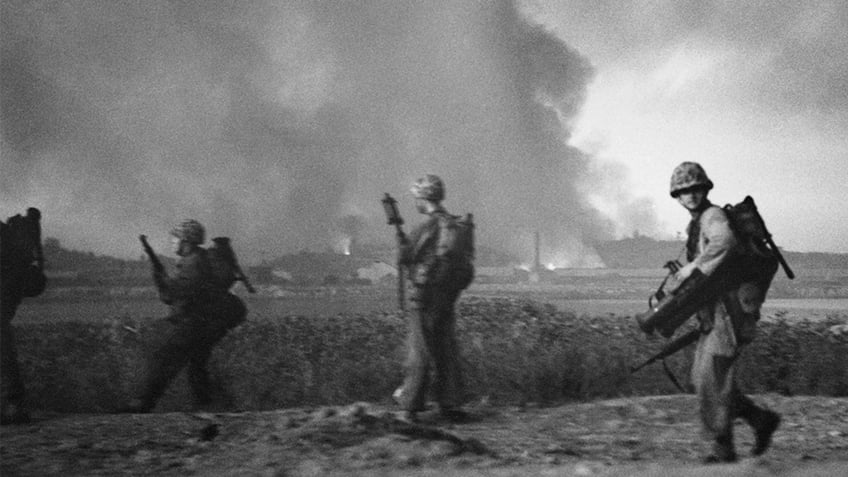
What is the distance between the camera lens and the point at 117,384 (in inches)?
374

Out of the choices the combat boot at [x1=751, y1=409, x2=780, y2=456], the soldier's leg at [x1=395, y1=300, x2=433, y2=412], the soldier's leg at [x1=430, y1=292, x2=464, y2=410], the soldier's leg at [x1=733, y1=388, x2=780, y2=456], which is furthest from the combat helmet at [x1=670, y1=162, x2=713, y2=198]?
the soldier's leg at [x1=395, y1=300, x2=433, y2=412]

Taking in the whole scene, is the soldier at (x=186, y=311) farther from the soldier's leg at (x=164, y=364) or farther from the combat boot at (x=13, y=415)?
the combat boot at (x=13, y=415)

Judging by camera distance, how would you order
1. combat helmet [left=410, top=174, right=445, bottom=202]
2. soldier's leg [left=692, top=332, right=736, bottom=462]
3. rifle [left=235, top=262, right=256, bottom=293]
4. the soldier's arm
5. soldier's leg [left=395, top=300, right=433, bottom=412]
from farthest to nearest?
rifle [left=235, top=262, right=256, bottom=293]
combat helmet [left=410, top=174, right=445, bottom=202]
soldier's leg [left=395, top=300, right=433, bottom=412]
soldier's leg [left=692, top=332, right=736, bottom=462]
the soldier's arm

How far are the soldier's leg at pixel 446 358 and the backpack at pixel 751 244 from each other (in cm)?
271

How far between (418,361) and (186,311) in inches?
101

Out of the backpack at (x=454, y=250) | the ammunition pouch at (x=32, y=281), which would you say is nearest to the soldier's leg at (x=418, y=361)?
the backpack at (x=454, y=250)

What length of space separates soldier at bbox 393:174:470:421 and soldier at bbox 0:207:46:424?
3260 mm

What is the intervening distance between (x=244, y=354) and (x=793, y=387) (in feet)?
24.1

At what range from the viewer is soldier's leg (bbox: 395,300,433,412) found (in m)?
7.21

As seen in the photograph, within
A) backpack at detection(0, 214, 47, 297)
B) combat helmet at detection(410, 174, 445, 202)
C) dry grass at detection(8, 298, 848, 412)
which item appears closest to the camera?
backpack at detection(0, 214, 47, 297)

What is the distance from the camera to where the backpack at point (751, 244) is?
18.0ft

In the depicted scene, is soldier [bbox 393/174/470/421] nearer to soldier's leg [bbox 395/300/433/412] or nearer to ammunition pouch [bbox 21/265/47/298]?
soldier's leg [bbox 395/300/433/412]

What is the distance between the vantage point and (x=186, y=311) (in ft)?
27.0

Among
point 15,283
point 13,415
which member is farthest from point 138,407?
point 15,283
